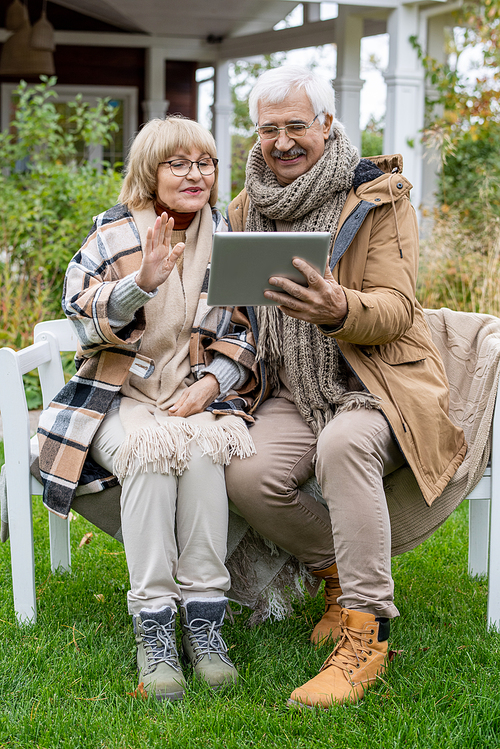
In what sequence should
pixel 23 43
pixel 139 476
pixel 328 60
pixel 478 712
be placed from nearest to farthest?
pixel 478 712 < pixel 139 476 < pixel 23 43 < pixel 328 60

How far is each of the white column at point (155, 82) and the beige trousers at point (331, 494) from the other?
838cm

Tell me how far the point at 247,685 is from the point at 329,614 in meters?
0.44

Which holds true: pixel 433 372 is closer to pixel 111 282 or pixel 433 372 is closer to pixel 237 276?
pixel 237 276

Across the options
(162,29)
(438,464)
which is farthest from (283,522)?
(162,29)

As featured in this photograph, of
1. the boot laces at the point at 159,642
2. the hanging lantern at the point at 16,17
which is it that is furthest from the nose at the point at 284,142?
the hanging lantern at the point at 16,17

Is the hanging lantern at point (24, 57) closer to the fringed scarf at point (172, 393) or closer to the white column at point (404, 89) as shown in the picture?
the white column at point (404, 89)

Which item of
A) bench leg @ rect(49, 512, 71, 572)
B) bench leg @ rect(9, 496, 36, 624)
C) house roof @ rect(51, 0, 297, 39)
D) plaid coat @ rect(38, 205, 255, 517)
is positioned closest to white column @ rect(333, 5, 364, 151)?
house roof @ rect(51, 0, 297, 39)

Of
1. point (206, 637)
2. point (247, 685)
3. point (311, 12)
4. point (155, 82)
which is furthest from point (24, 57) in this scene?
point (247, 685)

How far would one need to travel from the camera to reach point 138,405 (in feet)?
7.48

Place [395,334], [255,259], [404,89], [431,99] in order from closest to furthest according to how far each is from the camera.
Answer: [255,259], [395,334], [404,89], [431,99]

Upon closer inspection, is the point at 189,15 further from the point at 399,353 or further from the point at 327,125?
the point at 399,353

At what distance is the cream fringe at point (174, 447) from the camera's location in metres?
2.05

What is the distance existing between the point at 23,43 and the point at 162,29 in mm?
2831

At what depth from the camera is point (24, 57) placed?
7.26m
